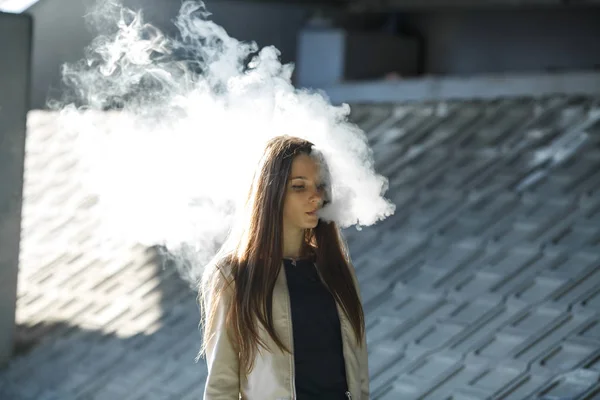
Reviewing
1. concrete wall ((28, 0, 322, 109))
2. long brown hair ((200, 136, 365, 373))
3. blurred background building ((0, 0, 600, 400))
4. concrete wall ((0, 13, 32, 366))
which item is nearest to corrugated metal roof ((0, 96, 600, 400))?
blurred background building ((0, 0, 600, 400))

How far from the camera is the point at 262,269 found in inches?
120

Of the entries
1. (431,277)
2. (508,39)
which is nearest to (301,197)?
(431,277)

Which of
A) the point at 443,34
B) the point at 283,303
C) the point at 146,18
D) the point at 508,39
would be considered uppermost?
the point at 443,34

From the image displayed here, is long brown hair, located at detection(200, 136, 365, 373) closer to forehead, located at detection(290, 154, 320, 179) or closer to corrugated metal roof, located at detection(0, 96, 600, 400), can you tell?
forehead, located at detection(290, 154, 320, 179)

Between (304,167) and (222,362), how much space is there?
0.57 meters

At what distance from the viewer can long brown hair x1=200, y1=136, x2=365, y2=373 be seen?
3.00 metres

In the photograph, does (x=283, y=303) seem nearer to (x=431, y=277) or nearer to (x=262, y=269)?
(x=262, y=269)

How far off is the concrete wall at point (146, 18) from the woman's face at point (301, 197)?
180 inches

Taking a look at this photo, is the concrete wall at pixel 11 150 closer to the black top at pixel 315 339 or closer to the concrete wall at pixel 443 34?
the concrete wall at pixel 443 34

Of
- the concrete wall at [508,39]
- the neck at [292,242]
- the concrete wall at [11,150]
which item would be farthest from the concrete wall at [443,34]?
the neck at [292,242]

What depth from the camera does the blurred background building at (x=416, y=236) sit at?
560 cm

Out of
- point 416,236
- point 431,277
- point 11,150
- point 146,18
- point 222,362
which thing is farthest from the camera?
point 146,18

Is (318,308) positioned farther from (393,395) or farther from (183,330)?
(183,330)

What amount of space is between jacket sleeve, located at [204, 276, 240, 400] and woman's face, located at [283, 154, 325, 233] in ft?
0.89
